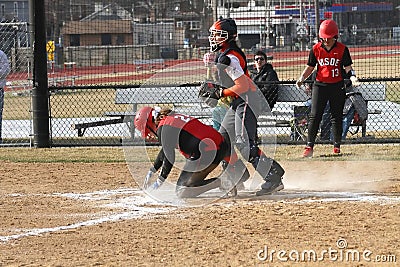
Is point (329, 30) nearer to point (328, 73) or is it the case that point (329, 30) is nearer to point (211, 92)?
point (328, 73)

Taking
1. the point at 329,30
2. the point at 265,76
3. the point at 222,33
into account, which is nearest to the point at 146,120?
the point at 222,33

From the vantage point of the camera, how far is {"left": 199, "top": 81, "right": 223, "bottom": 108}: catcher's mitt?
368 inches

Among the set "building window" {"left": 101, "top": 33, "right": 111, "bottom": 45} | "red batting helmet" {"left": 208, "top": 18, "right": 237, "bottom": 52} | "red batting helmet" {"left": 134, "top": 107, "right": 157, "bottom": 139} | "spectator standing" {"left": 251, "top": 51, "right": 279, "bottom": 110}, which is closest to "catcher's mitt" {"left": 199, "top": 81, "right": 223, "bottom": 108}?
"red batting helmet" {"left": 208, "top": 18, "right": 237, "bottom": 52}

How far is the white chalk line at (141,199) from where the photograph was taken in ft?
26.6

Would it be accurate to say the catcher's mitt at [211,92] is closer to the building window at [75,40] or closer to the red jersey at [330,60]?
the red jersey at [330,60]

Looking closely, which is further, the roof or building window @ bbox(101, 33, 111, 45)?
building window @ bbox(101, 33, 111, 45)

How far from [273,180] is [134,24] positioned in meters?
23.0

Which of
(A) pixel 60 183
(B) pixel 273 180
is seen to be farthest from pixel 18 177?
(B) pixel 273 180

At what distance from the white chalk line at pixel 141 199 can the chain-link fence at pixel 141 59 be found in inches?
201

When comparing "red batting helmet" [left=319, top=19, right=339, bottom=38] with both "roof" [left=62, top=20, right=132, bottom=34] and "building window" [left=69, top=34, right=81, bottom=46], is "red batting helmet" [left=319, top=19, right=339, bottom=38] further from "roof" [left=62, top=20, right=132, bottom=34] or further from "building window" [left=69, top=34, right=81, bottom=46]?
"building window" [left=69, top=34, right=81, bottom=46]

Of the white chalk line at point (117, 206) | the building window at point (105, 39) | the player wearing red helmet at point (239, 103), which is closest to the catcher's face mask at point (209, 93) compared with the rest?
the player wearing red helmet at point (239, 103)

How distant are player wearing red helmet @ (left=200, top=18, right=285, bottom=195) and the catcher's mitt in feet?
0.15

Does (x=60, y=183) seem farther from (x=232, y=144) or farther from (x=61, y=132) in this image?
(x=61, y=132)

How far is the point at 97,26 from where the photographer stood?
3120 centimetres
